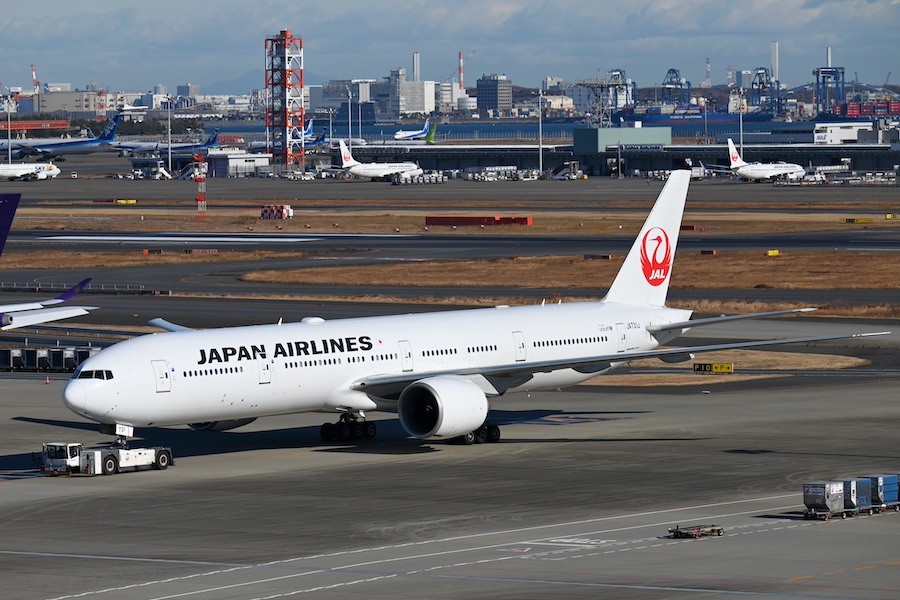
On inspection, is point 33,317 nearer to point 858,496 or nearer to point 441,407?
point 441,407

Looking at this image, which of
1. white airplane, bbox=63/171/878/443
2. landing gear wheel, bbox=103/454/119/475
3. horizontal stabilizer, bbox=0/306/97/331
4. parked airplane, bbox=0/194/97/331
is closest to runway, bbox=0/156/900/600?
landing gear wheel, bbox=103/454/119/475

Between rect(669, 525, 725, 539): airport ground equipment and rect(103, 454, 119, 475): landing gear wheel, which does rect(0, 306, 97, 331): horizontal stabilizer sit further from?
rect(669, 525, 725, 539): airport ground equipment

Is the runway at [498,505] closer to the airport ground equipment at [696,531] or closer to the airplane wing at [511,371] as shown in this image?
the airport ground equipment at [696,531]

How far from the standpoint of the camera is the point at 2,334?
87.6 metres

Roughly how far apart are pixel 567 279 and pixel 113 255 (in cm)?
4678

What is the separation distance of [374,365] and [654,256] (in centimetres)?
1457

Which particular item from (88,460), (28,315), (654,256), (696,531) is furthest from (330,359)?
(696,531)

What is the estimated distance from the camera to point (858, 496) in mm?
37594

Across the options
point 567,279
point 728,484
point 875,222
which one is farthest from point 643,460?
point 875,222

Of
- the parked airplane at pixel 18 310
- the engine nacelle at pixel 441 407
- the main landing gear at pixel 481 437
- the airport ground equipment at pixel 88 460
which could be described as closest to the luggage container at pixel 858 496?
the engine nacelle at pixel 441 407

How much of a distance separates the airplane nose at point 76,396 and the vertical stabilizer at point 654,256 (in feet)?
73.6

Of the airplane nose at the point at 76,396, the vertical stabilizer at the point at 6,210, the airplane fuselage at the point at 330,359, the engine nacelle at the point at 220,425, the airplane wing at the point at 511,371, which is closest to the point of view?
the airplane nose at the point at 76,396

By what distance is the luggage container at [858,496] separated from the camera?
123 feet

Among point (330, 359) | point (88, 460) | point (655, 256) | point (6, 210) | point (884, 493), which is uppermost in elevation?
point (6, 210)
